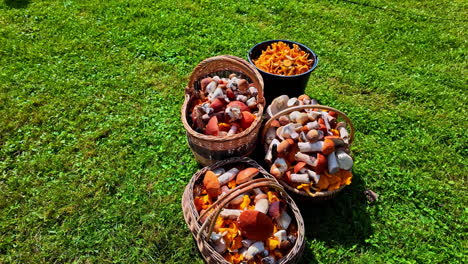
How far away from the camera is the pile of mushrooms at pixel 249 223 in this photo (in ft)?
7.84

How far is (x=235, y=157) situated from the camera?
301 cm

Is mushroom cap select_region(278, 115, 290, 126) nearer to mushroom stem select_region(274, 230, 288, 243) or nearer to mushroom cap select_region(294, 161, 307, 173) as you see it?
mushroom cap select_region(294, 161, 307, 173)

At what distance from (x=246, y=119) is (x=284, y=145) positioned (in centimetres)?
46

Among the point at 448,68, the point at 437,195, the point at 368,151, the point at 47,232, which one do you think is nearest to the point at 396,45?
the point at 448,68

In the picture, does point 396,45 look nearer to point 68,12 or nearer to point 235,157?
point 235,157

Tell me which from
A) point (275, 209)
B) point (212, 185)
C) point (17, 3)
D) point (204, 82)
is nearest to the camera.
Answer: point (275, 209)

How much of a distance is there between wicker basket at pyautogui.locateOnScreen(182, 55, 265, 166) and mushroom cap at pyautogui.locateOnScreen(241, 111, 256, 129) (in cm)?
6

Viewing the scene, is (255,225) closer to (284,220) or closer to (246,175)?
(284,220)

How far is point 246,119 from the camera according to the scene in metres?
3.05

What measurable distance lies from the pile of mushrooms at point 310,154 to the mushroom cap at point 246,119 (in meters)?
0.30

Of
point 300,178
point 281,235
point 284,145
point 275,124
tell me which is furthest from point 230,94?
point 281,235

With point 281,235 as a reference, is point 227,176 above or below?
above

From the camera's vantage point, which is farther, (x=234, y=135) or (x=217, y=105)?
(x=217, y=105)

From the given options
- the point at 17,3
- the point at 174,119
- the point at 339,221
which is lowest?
the point at 339,221
